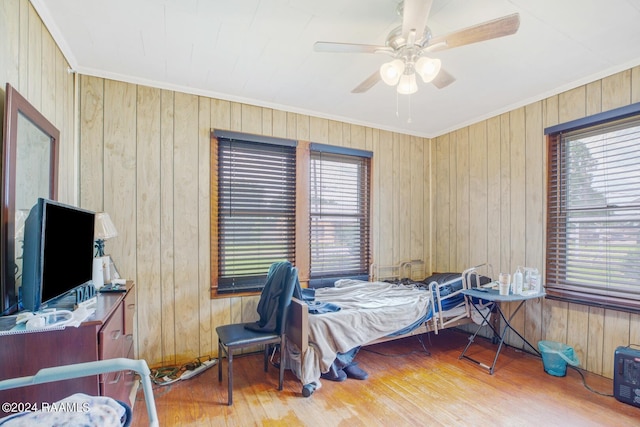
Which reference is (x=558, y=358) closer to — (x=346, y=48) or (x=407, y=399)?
(x=407, y=399)

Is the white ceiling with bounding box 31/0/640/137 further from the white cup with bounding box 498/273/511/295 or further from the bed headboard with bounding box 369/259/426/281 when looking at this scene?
the bed headboard with bounding box 369/259/426/281

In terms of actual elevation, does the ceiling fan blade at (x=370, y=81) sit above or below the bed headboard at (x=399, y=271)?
above

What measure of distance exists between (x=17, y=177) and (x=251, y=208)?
179 cm

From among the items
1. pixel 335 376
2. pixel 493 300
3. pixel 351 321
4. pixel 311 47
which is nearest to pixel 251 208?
pixel 351 321

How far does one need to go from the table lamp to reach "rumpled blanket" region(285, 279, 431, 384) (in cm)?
151

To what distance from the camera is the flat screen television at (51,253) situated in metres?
1.35

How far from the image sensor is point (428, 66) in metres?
1.81

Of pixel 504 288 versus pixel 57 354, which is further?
pixel 504 288

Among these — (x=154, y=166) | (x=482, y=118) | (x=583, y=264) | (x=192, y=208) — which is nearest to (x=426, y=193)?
(x=482, y=118)

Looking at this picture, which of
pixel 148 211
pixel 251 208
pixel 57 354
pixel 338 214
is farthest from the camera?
pixel 338 214

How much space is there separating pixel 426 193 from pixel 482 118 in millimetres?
1156

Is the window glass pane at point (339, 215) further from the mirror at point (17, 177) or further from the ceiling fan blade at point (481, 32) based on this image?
the mirror at point (17, 177)

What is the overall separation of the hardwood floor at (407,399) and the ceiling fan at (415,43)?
2.22m

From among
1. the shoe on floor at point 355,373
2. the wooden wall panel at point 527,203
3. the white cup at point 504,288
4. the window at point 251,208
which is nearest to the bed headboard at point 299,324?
the shoe on floor at point 355,373
